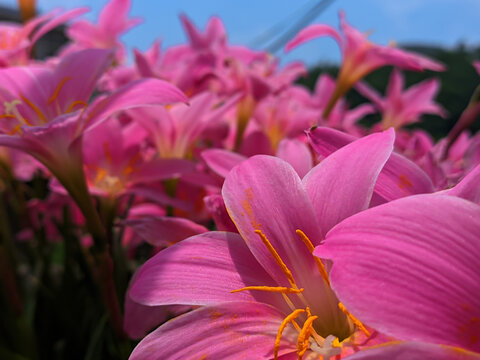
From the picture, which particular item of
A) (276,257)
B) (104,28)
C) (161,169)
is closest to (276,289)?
(276,257)

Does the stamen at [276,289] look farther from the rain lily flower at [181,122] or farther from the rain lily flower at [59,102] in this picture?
the rain lily flower at [181,122]

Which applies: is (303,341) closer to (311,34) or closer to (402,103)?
(311,34)

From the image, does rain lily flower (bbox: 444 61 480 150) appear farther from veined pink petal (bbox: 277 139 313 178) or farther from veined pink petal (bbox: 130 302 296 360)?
veined pink petal (bbox: 130 302 296 360)

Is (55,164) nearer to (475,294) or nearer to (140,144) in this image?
(140,144)

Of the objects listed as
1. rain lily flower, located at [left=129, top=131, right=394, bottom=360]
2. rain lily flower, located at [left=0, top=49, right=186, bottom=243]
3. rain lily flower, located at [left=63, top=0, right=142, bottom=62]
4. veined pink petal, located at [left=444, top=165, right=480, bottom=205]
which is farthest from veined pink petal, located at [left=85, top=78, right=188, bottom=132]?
rain lily flower, located at [left=63, top=0, right=142, bottom=62]

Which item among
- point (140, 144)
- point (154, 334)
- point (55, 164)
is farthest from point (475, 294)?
point (140, 144)

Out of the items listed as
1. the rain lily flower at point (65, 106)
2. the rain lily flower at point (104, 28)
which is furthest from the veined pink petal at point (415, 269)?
the rain lily flower at point (104, 28)
